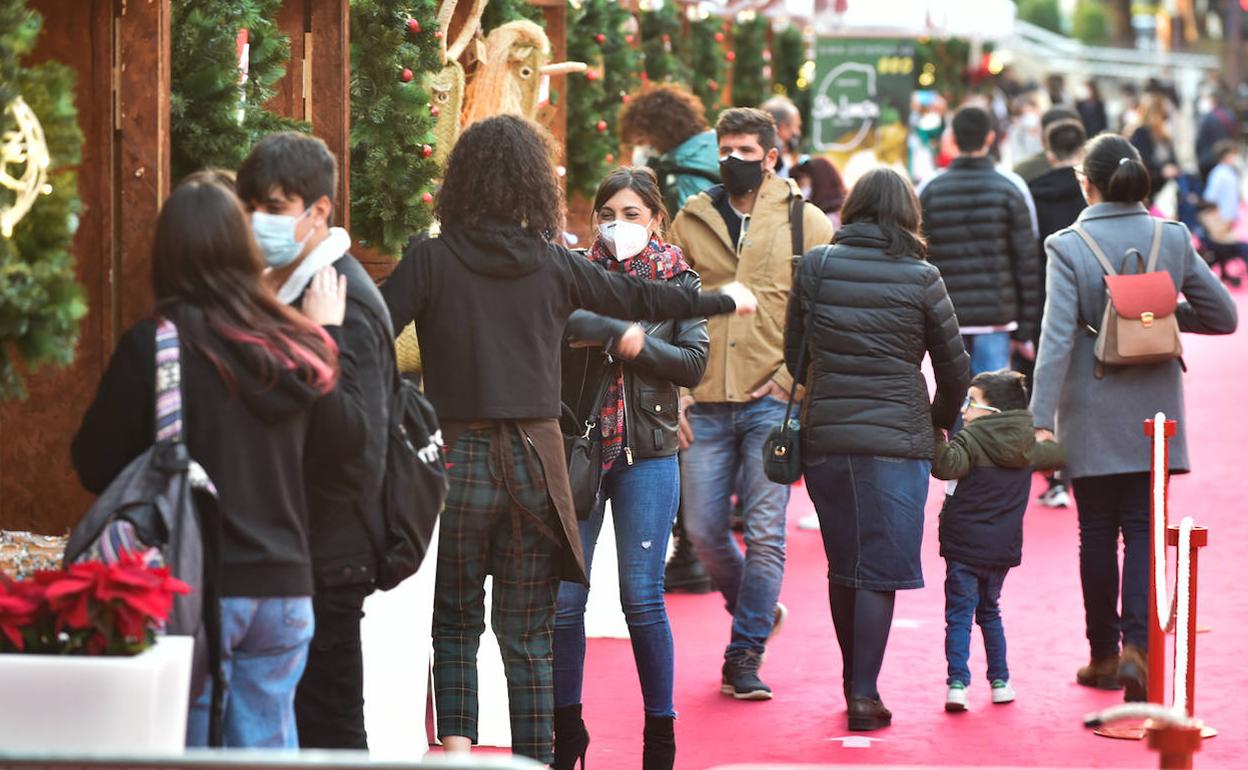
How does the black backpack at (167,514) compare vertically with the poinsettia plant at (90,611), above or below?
above

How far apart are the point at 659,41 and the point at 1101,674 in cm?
636

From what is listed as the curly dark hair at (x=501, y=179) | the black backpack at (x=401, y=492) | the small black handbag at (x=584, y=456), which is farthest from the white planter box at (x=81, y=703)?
the small black handbag at (x=584, y=456)

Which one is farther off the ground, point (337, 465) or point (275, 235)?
point (275, 235)

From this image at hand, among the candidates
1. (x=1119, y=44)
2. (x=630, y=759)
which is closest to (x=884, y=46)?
(x=630, y=759)

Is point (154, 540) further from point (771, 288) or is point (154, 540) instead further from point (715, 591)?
point (715, 591)

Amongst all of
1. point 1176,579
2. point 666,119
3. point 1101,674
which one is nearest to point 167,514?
point 1176,579

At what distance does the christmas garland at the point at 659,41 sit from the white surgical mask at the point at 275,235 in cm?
837

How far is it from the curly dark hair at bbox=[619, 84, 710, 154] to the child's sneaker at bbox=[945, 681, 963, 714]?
303 cm

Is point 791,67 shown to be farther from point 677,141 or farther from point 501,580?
point 501,580

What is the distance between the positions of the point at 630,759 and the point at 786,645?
1.85 meters

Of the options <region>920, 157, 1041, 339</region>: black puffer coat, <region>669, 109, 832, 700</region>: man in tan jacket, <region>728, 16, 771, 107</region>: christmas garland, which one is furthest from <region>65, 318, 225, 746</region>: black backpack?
<region>728, 16, 771, 107</region>: christmas garland

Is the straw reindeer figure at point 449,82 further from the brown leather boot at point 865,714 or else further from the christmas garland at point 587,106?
the christmas garland at point 587,106

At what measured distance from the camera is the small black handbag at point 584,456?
5840 millimetres

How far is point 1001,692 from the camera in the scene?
285 inches
